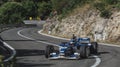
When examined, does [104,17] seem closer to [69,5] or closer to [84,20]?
[84,20]

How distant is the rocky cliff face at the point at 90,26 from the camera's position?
38219mm

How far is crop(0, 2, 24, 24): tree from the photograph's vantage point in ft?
352

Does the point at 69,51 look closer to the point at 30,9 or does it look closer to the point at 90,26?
the point at 90,26

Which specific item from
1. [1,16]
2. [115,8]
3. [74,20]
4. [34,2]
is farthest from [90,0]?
[34,2]

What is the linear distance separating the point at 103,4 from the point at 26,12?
74.2 m

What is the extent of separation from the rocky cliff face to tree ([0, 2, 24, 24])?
53.9 m

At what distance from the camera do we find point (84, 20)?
146 ft

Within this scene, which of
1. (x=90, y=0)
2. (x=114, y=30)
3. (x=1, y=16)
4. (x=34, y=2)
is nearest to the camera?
(x=114, y=30)

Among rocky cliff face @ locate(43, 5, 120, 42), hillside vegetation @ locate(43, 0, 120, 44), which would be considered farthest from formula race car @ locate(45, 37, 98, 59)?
rocky cliff face @ locate(43, 5, 120, 42)

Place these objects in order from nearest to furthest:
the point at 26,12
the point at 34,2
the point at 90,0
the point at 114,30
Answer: the point at 114,30
the point at 90,0
the point at 26,12
the point at 34,2

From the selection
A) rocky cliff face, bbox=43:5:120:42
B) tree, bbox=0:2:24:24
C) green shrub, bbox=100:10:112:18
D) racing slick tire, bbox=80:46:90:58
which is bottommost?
tree, bbox=0:2:24:24

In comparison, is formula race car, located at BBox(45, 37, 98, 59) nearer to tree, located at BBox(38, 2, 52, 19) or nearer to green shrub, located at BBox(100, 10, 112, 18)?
green shrub, located at BBox(100, 10, 112, 18)

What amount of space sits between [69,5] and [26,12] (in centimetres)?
6384

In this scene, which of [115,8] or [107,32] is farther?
[115,8]
